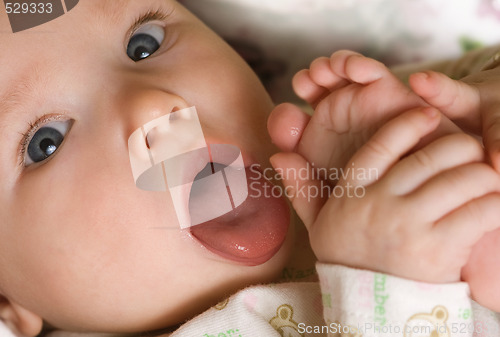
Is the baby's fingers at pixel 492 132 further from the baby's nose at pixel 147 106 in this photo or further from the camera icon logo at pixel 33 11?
the camera icon logo at pixel 33 11

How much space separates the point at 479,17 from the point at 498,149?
0.75 metres

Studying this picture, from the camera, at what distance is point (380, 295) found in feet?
2.20

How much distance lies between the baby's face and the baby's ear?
73 mm

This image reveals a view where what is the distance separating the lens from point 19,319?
98cm

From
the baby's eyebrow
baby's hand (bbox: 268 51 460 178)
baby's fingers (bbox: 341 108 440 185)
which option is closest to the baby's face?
the baby's eyebrow

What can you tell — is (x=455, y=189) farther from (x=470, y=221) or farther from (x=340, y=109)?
(x=340, y=109)

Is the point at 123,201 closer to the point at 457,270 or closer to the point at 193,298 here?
the point at 193,298

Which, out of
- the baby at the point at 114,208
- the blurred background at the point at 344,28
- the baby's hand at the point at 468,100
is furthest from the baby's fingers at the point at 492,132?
the blurred background at the point at 344,28

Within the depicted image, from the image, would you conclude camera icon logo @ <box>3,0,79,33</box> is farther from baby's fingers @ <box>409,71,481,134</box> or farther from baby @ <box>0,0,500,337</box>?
baby's fingers @ <box>409,71,481,134</box>

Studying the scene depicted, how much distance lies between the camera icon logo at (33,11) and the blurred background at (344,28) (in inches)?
19.0

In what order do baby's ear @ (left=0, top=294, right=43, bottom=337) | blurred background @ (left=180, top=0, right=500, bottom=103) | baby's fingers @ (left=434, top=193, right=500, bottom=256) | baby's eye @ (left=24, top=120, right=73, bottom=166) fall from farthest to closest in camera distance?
blurred background @ (left=180, top=0, right=500, bottom=103), baby's ear @ (left=0, top=294, right=43, bottom=337), baby's eye @ (left=24, top=120, right=73, bottom=166), baby's fingers @ (left=434, top=193, right=500, bottom=256)

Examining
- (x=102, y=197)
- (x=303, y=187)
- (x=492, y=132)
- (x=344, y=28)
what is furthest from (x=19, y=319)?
(x=344, y=28)

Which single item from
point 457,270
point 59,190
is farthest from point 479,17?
point 59,190

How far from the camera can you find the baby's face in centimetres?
82
